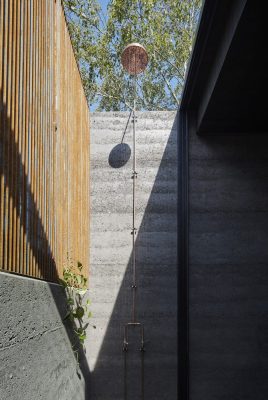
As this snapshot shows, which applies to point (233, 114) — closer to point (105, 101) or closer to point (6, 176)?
point (6, 176)

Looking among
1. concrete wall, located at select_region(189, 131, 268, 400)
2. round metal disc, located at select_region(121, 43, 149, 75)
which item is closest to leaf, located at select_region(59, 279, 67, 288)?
concrete wall, located at select_region(189, 131, 268, 400)

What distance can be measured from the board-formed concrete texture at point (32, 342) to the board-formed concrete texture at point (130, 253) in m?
1.66

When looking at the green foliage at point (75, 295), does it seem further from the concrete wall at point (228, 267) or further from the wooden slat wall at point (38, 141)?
the concrete wall at point (228, 267)

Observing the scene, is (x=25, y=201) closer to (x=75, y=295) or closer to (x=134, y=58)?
(x=75, y=295)

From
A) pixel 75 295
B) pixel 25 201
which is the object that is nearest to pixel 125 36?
pixel 75 295

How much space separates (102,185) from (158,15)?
24.6ft

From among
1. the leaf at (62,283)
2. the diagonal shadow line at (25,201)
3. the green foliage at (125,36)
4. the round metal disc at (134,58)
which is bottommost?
the leaf at (62,283)

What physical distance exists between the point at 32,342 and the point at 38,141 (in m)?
1.06

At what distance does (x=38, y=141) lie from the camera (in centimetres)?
280

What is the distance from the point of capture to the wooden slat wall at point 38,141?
7.06ft

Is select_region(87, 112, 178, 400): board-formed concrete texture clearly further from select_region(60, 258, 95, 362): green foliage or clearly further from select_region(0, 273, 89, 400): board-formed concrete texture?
select_region(0, 273, 89, 400): board-formed concrete texture

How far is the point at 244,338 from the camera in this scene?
5.14 m

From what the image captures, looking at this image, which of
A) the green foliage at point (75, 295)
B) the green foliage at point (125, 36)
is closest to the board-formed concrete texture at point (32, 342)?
the green foliage at point (75, 295)

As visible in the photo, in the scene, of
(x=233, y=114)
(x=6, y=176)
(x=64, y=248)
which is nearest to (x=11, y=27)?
(x=6, y=176)
